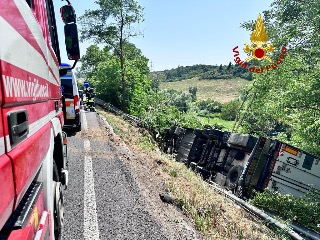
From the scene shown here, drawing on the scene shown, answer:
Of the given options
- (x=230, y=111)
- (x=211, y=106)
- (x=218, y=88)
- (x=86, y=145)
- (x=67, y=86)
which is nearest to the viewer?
(x=86, y=145)

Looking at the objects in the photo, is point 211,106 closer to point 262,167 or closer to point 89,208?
point 262,167

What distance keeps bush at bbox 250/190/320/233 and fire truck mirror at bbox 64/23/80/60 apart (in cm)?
604

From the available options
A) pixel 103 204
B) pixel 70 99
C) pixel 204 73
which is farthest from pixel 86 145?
pixel 204 73

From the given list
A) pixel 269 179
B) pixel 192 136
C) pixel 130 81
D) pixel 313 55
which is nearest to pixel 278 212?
pixel 269 179

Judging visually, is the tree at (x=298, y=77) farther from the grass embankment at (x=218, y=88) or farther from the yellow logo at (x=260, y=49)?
the grass embankment at (x=218, y=88)

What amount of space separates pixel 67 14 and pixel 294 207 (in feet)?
21.9

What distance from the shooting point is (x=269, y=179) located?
27.8 feet

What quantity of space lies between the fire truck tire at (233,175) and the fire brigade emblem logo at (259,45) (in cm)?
945

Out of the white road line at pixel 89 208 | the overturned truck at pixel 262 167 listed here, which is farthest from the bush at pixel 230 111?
the white road line at pixel 89 208

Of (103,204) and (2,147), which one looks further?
(103,204)

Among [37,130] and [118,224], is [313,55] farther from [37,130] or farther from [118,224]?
[37,130]

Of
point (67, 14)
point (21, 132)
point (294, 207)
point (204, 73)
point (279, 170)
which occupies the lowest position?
point (294, 207)

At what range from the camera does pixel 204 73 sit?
154000 millimetres

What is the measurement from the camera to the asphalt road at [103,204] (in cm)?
375
